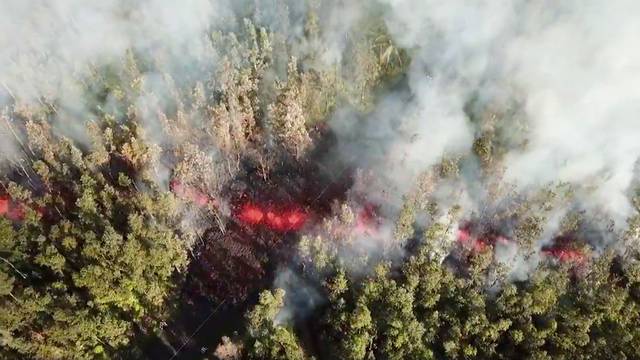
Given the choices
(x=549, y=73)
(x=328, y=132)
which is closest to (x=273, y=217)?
(x=328, y=132)

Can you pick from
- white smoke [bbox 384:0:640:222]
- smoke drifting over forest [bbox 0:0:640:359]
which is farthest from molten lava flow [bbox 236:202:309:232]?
white smoke [bbox 384:0:640:222]

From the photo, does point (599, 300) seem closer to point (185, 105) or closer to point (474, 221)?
point (474, 221)

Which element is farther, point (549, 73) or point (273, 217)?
point (549, 73)

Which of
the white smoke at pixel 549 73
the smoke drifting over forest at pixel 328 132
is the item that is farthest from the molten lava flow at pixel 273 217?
the white smoke at pixel 549 73

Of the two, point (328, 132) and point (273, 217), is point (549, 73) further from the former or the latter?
point (273, 217)

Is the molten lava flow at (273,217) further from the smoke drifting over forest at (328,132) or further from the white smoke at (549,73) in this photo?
the white smoke at (549,73)

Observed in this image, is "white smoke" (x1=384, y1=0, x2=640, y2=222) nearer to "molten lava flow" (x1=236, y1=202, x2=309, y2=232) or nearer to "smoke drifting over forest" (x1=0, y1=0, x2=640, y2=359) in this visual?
"smoke drifting over forest" (x1=0, y1=0, x2=640, y2=359)

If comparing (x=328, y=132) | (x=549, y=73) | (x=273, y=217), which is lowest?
(x=273, y=217)

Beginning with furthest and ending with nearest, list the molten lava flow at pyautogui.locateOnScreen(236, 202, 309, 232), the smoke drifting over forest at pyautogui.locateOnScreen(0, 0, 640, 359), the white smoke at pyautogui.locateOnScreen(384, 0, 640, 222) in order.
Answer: the white smoke at pyautogui.locateOnScreen(384, 0, 640, 222)
the molten lava flow at pyautogui.locateOnScreen(236, 202, 309, 232)
the smoke drifting over forest at pyautogui.locateOnScreen(0, 0, 640, 359)

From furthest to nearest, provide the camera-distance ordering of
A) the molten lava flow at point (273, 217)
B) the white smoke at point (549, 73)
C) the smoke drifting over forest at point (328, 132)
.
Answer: the white smoke at point (549, 73) → the molten lava flow at point (273, 217) → the smoke drifting over forest at point (328, 132)
